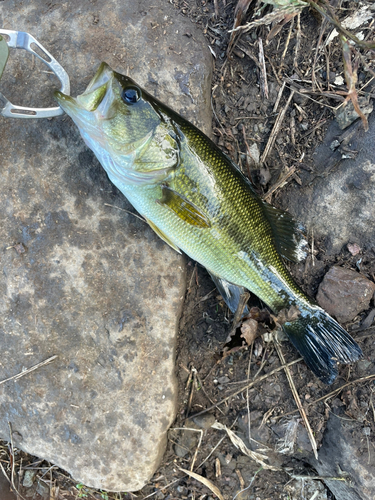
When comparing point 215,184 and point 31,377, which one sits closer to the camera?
point 215,184

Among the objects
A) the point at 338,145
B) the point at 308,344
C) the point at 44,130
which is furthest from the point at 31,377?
the point at 338,145

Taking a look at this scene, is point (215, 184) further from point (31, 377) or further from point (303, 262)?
point (31, 377)

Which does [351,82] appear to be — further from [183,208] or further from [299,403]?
[299,403]

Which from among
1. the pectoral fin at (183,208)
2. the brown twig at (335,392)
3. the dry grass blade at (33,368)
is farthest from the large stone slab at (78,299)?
the brown twig at (335,392)

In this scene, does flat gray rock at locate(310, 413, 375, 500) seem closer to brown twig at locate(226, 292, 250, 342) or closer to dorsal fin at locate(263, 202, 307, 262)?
brown twig at locate(226, 292, 250, 342)

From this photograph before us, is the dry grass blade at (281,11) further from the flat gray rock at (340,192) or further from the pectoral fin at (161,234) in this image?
the pectoral fin at (161,234)

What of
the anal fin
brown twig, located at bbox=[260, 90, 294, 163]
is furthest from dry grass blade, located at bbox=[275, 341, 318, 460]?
brown twig, located at bbox=[260, 90, 294, 163]

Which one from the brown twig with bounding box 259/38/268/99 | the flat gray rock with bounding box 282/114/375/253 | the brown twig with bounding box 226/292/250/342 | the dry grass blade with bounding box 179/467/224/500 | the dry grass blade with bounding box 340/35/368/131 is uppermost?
the dry grass blade with bounding box 340/35/368/131

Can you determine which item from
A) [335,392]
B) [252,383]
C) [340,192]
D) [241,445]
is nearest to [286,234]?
[340,192]
